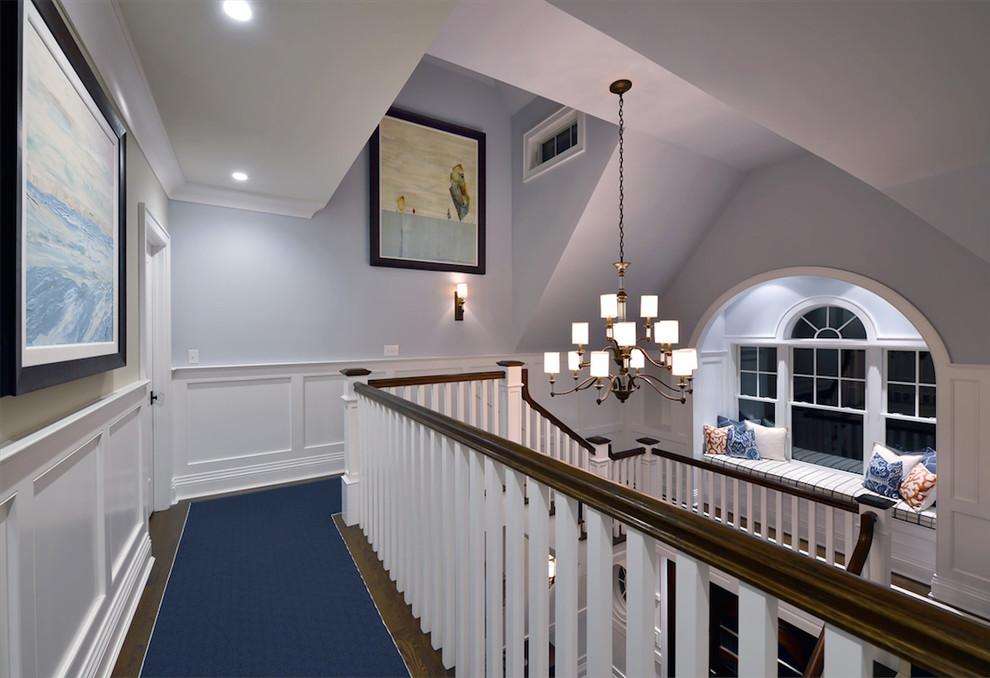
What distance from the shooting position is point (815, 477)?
4512 mm

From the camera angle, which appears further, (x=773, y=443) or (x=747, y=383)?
(x=747, y=383)

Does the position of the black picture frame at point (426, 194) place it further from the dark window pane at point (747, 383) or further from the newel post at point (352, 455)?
the dark window pane at point (747, 383)

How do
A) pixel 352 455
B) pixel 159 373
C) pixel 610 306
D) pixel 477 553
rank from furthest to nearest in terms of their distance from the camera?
pixel 610 306
pixel 159 373
pixel 352 455
pixel 477 553

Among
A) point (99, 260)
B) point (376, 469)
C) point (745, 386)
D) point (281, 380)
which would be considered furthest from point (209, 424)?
point (745, 386)

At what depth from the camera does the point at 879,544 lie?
8.47 ft

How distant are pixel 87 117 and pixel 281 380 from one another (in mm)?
2624

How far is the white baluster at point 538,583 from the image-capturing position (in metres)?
1.10

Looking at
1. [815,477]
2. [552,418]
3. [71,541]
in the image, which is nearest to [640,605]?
[71,541]

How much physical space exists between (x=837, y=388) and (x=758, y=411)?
0.88m

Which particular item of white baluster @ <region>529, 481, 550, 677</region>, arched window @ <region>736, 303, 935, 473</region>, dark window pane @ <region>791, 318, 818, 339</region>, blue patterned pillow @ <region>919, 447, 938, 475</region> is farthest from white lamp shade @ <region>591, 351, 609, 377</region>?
dark window pane @ <region>791, 318, 818, 339</region>

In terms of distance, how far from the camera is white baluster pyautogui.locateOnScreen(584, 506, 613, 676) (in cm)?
90

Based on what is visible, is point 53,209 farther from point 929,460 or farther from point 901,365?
point 901,365

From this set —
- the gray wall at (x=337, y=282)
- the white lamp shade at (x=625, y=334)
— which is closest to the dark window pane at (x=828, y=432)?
the white lamp shade at (x=625, y=334)

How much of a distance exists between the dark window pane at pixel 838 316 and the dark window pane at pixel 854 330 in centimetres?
5
